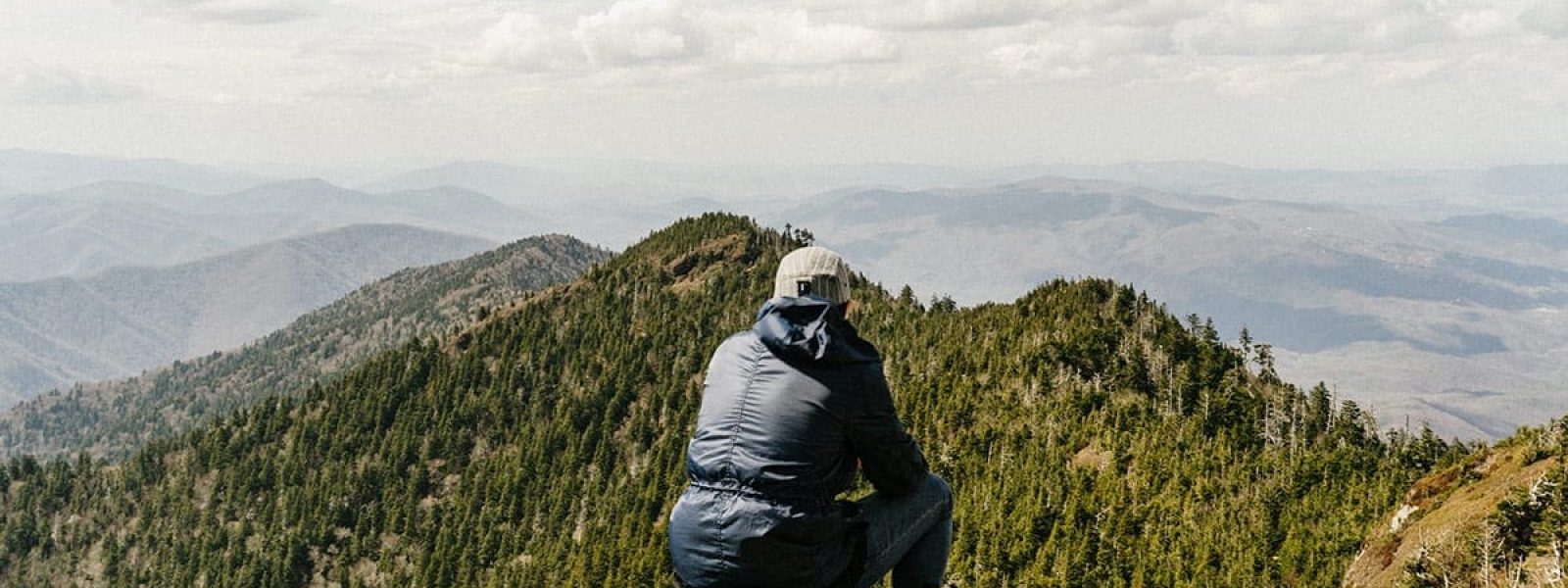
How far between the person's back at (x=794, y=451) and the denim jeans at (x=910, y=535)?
0.19ft

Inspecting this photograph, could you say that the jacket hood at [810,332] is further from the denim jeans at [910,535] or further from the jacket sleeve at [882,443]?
the denim jeans at [910,535]

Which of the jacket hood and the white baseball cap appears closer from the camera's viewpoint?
the jacket hood

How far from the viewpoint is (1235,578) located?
85938mm

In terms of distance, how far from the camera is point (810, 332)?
10773 millimetres

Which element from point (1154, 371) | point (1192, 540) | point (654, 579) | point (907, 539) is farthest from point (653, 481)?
point (907, 539)

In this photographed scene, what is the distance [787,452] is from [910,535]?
2.53 metres

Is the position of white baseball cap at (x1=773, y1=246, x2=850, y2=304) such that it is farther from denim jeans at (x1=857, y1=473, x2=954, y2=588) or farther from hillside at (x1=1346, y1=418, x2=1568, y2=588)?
hillside at (x1=1346, y1=418, x2=1568, y2=588)

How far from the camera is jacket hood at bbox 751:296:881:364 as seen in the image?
1073cm

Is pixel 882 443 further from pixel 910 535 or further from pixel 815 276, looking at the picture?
pixel 815 276

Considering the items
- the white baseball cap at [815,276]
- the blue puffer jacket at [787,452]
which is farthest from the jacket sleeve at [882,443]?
the white baseball cap at [815,276]

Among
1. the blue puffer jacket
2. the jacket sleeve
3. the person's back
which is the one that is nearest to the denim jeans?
the person's back

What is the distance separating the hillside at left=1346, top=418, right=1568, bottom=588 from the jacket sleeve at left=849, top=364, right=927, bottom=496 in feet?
64.5

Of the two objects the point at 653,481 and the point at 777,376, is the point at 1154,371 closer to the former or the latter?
the point at 653,481

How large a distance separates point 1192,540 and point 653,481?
10464cm
